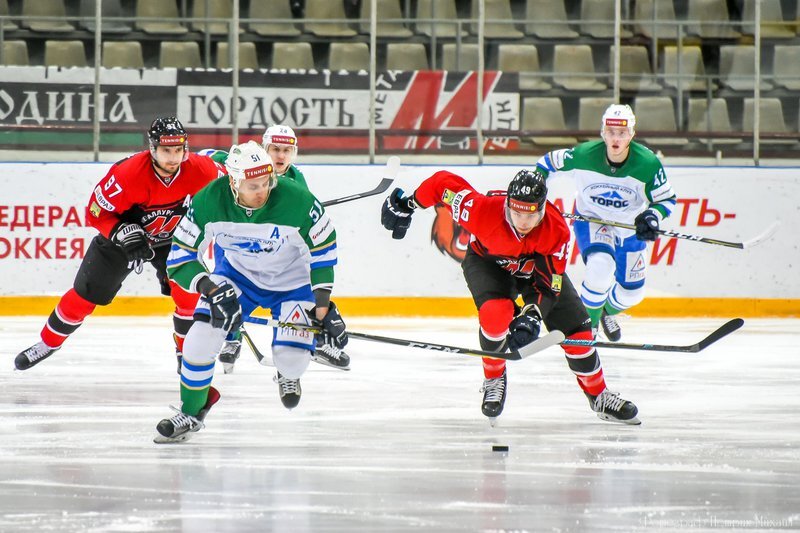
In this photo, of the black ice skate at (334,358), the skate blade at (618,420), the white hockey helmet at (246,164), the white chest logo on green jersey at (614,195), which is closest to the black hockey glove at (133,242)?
the black ice skate at (334,358)

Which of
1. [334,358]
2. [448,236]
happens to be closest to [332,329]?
[334,358]

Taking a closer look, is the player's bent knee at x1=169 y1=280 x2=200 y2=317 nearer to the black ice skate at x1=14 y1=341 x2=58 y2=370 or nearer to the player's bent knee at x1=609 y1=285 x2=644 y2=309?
the black ice skate at x1=14 y1=341 x2=58 y2=370

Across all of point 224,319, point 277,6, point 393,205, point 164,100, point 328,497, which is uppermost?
point 277,6

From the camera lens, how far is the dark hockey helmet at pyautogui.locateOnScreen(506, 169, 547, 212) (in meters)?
3.92

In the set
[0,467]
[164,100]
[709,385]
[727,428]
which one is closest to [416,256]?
[164,100]

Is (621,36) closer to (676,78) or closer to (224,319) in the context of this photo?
(676,78)

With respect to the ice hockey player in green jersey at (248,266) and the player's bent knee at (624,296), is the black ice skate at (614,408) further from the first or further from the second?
the player's bent knee at (624,296)

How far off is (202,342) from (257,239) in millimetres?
370

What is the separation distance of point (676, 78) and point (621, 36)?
461mm

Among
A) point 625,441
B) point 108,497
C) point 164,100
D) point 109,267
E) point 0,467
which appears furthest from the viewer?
point 164,100

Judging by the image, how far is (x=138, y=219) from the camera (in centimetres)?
499

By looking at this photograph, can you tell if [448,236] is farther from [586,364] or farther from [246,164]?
[246,164]

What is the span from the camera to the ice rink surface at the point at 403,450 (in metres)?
2.91

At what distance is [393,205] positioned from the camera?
448cm
